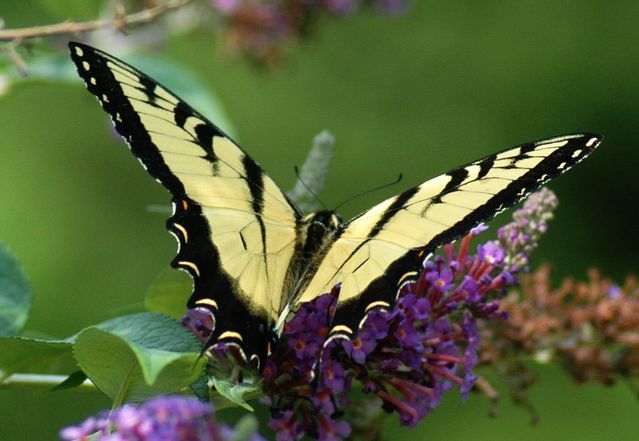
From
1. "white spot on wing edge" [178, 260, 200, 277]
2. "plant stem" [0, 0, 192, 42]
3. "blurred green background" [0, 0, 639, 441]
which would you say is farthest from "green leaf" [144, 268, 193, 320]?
"blurred green background" [0, 0, 639, 441]

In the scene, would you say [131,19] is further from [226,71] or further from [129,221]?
[226,71]

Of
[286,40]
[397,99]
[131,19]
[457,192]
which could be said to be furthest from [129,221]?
[457,192]

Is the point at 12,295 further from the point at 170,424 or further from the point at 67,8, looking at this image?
the point at 67,8

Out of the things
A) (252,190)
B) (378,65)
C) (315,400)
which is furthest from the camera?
(378,65)

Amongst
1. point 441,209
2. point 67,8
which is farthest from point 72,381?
point 67,8

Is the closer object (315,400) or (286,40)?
(315,400)

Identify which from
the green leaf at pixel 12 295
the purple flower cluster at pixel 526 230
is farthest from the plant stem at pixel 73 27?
the purple flower cluster at pixel 526 230
